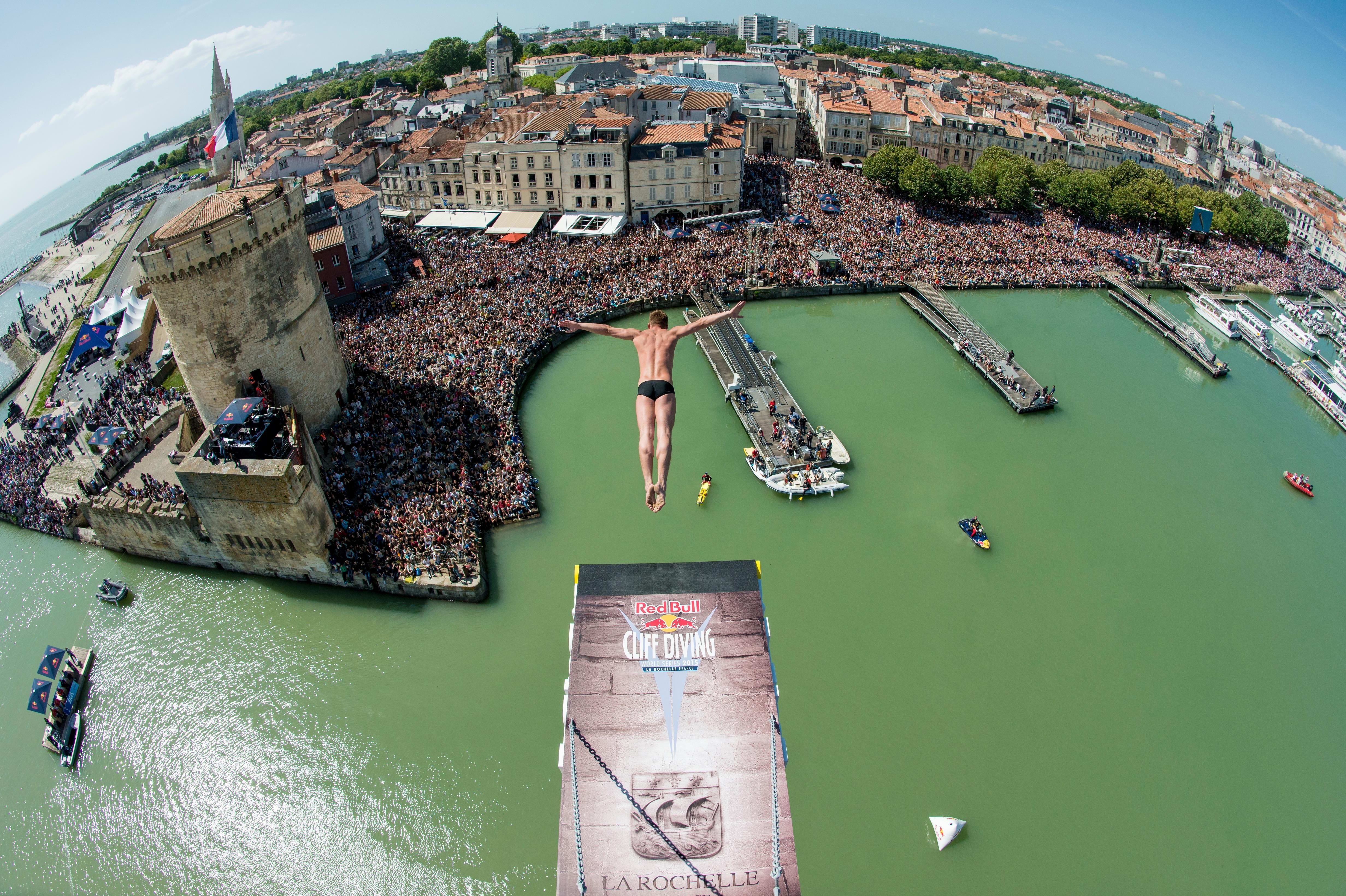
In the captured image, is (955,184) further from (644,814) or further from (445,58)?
(445,58)

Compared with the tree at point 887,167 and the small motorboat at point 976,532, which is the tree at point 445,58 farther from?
the small motorboat at point 976,532

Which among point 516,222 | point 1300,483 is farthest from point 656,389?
point 516,222

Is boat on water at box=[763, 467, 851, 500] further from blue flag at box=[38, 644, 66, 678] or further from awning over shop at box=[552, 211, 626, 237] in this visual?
awning over shop at box=[552, 211, 626, 237]

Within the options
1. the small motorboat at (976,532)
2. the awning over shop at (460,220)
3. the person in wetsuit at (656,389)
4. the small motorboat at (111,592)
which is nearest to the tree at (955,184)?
the awning over shop at (460,220)

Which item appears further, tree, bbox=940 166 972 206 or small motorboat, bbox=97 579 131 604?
tree, bbox=940 166 972 206

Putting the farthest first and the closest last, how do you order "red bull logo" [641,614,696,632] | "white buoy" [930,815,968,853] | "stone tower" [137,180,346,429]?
"stone tower" [137,180,346,429], "white buoy" [930,815,968,853], "red bull logo" [641,614,696,632]

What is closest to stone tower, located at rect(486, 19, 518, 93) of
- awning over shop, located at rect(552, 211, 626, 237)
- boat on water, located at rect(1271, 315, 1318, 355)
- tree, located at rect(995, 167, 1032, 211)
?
awning over shop, located at rect(552, 211, 626, 237)

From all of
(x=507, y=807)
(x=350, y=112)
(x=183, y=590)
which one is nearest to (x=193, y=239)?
(x=183, y=590)

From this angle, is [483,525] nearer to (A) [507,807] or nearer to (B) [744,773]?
(A) [507,807]
